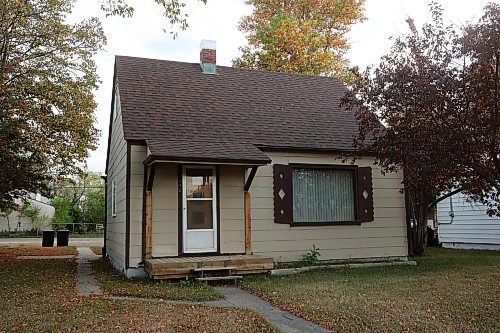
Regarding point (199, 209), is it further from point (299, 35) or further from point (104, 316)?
point (299, 35)

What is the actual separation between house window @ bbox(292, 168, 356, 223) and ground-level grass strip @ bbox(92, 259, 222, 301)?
3.62 metres

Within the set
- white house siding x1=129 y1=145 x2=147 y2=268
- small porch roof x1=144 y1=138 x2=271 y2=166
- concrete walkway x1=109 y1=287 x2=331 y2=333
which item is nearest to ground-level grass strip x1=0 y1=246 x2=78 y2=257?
white house siding x1=129 y1=145 x2=147 y2=268

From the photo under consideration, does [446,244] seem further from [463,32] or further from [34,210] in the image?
[34,210]

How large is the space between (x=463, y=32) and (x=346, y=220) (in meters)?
5.13

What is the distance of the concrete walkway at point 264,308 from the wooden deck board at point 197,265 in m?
0.68

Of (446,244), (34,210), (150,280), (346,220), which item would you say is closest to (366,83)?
(346,220)

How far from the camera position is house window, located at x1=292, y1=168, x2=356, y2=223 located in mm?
11234

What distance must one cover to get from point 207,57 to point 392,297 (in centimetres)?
897

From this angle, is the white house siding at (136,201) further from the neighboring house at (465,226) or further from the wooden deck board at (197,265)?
the neighboring house at (465,226)

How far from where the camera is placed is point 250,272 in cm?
931

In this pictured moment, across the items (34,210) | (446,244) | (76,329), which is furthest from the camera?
(34,210)

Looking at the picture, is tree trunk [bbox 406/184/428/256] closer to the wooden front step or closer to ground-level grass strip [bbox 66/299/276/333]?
the wooden front step

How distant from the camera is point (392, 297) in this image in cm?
708

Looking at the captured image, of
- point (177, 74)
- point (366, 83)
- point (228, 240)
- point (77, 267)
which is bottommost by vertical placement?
point (77, 267)
